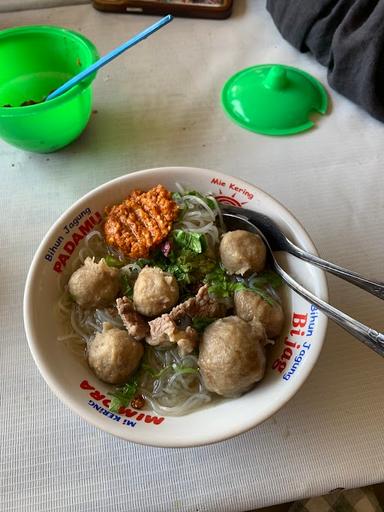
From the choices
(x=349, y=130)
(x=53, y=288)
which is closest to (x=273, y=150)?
(x=349, y=130)

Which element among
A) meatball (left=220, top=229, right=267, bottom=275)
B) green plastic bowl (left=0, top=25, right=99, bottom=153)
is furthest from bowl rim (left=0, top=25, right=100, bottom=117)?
meatball (left=220, top=229, right=267, bottom=275)

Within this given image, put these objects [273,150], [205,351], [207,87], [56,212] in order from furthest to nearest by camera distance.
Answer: [207,87] < [273,150] < [56,212] < [205,351]

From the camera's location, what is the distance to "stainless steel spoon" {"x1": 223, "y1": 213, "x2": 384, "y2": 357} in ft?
2.02

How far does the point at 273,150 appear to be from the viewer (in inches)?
43.8

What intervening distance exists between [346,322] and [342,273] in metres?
0.09

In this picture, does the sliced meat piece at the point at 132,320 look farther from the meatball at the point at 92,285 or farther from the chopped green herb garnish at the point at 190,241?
the chopped green herb garnish at the point at 190,241

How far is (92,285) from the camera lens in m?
0.77

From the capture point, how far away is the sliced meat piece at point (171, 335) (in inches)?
27.9

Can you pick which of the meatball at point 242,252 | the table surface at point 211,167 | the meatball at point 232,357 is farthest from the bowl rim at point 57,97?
the meatball at point 232,357

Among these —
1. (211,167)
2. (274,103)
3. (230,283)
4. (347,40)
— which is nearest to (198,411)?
(230,283)

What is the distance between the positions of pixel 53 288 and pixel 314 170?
2.17ft

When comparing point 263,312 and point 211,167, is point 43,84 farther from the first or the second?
point 263,312

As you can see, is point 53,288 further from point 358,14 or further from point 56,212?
point 358,14

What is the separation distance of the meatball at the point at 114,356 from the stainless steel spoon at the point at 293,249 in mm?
293
